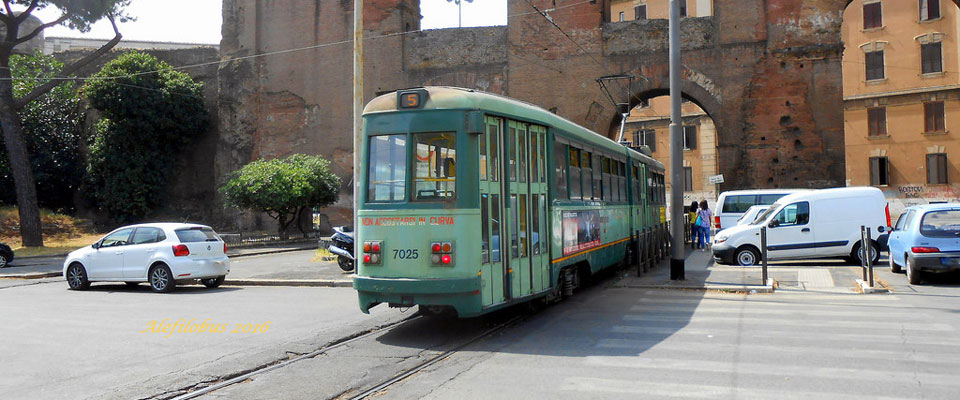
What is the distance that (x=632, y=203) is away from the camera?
634 inches

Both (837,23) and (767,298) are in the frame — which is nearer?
(767,298)

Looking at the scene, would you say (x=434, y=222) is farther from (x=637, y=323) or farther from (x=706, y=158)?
(x=706, y=158)

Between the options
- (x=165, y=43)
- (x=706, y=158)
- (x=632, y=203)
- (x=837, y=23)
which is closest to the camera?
(x=632, y=203)

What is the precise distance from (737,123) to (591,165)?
65.4ft

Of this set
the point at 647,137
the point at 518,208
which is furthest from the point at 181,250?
the point at 647,137

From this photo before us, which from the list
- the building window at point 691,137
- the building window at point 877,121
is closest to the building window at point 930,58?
the building window at point 877,121

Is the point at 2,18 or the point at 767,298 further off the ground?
the point at 2,18

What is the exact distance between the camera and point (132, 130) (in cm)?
3803

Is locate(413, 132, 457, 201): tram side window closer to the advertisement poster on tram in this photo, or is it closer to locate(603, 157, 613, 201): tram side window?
the advertisement poster on tram

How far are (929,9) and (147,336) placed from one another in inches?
1760

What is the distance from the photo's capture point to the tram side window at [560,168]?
9969 mm

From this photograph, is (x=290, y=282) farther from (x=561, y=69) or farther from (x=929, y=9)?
(x=929, y=9)

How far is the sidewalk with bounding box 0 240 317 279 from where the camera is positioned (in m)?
18.8

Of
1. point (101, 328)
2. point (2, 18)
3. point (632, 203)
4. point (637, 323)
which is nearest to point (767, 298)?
point (637, 323)
